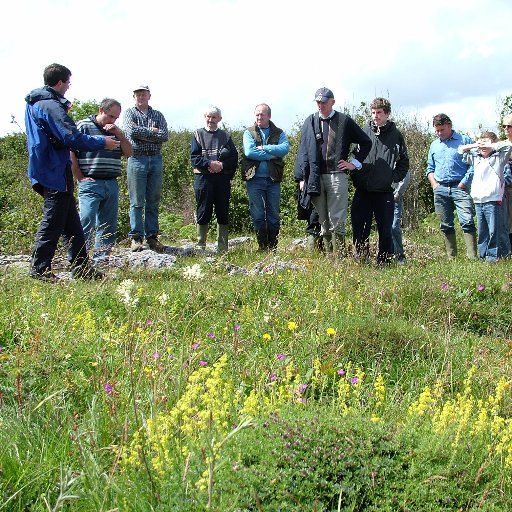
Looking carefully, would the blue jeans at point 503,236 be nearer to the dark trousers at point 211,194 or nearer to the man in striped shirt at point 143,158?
the dark trousers at point 211,194

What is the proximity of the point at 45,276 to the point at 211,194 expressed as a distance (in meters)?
3.54

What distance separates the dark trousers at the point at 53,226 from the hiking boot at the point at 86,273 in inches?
3.2

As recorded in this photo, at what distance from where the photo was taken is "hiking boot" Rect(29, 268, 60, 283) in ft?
20.0

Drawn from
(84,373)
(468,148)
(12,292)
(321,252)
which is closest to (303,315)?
(84,373)

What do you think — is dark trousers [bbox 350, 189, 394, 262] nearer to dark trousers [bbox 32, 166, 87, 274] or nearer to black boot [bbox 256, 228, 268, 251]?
black boot [bbox 256, 228, 268, 251]

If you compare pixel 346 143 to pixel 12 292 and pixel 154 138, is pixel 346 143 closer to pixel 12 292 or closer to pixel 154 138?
pixel 154 138

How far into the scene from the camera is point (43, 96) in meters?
6.75

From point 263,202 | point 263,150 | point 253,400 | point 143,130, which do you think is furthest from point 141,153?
point 253,400

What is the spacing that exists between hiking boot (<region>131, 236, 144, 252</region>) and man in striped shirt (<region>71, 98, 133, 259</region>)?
30.3 inches

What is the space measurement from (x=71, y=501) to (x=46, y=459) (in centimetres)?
31

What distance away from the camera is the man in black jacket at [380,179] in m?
8.48

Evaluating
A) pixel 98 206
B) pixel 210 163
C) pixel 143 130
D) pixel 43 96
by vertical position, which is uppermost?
pixel 43 96

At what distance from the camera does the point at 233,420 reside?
3.10 meters

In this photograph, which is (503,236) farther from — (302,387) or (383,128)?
(302,387)
